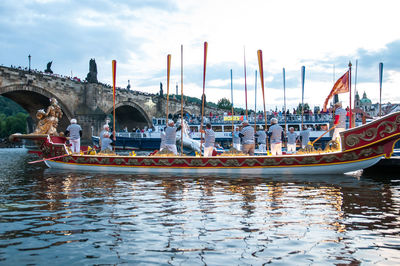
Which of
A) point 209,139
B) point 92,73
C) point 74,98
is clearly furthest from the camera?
point 92,73

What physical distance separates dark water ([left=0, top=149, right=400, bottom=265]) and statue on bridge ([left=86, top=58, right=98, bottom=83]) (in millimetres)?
37211

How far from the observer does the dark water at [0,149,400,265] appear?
423 cm

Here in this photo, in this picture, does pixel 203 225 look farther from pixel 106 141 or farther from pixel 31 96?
pixel 31 96

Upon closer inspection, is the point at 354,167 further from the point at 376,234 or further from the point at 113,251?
the point at 113,251

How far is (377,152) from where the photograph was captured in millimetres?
10664

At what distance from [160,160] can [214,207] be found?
600cm

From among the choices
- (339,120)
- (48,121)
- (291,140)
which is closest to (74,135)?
(48,121)

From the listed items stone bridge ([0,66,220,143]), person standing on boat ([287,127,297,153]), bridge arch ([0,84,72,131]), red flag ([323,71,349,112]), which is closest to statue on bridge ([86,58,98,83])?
stone bridge ([0,66,220,143])

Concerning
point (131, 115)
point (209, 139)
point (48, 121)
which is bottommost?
point (209, 139)

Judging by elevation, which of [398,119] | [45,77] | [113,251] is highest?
[45,77]

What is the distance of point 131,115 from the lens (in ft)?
196

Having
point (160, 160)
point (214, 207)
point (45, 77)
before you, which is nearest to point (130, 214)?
point (214, 207)

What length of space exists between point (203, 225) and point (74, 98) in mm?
40507

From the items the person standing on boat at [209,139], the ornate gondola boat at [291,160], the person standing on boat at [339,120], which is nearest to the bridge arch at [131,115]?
the ornate gondola boat at [291,160]
